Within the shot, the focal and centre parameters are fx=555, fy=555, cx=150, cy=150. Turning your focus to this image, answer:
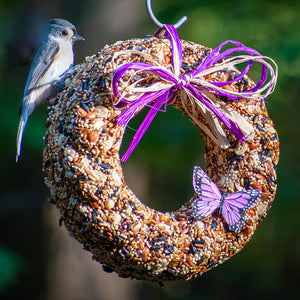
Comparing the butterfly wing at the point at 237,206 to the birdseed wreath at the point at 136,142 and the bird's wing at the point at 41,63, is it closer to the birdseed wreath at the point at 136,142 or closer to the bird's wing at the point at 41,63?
the birdseed wreath at the point at 136,142

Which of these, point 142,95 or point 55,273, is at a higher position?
point 142,95

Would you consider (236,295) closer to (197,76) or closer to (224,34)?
(224,34)

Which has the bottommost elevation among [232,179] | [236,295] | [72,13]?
[236,295]
